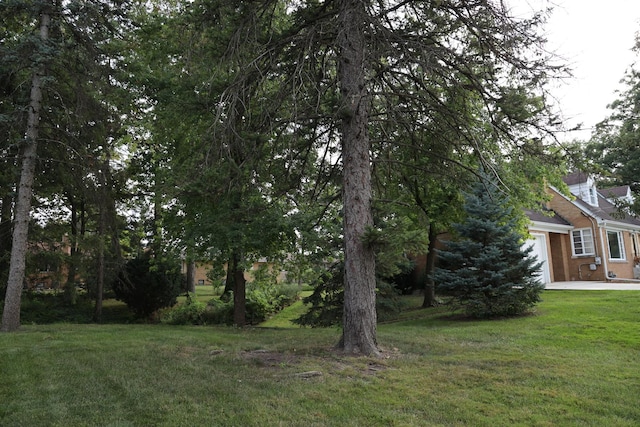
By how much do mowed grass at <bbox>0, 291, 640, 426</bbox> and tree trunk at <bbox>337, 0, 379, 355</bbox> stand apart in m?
0.55

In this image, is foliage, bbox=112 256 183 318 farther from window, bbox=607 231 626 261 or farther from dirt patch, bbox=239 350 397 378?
window, bbox=607 231 626 261

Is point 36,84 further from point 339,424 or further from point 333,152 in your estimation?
point 339,424

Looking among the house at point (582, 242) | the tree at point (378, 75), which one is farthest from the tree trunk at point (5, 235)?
the house at point (582, 242)

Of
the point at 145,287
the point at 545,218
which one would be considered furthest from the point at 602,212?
the point at 145,287

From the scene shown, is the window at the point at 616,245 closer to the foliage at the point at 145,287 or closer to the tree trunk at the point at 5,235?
the foliage at the point at 145,287

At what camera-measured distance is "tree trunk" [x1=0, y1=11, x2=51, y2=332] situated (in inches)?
451

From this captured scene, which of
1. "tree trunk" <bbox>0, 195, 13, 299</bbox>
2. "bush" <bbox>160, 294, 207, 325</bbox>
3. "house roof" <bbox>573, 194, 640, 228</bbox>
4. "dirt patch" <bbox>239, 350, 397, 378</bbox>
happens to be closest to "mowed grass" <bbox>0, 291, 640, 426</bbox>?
"dirt patch" <bbox>239, 350, 397, 378</bbox>

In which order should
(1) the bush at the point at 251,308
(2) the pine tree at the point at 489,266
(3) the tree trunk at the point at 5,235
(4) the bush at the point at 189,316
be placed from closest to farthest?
(2) the pine tree at the point at 489,266 → (3) the tree trunk at the point at 5,235 → (4) the bush at the point at 189,316 → (1) the bush at the point at 251,308

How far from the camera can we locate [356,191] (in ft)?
24.5

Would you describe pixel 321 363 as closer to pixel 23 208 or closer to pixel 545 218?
pixel 23 208

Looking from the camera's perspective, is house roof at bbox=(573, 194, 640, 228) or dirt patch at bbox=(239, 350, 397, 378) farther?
house roof at bbox=(573, 194, 640, 228)

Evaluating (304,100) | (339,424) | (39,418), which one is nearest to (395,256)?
(304,100)

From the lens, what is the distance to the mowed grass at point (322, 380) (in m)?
4.37

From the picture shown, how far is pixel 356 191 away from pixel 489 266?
677 centimetres
